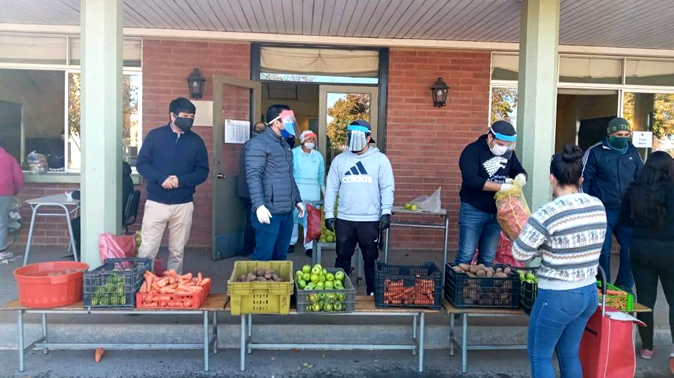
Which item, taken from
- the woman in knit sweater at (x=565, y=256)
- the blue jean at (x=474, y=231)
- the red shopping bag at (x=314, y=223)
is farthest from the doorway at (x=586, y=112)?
the woman in knit sweater at (x=565, y=256)

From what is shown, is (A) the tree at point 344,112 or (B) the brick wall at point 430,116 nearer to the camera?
(B) the brick wall at point 430,116

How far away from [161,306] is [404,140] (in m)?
4.84

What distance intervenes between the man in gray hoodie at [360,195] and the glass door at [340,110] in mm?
3329

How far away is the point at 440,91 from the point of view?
304 inches

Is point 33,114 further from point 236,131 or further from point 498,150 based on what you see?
point 498,150

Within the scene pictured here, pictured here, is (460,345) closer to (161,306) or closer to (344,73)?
(161,306)

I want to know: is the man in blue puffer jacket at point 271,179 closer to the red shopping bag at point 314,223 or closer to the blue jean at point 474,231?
the red shopping bag at point 314,223

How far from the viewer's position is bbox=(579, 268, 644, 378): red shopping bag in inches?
131

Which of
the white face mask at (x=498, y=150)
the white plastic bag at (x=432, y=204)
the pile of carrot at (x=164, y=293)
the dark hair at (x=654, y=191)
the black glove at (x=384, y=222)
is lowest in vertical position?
the pile of carrot at (x=164, y=293)

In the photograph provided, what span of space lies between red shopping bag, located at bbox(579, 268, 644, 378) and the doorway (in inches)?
222

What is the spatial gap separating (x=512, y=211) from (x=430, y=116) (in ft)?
12.7

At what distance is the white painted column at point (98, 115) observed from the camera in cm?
477

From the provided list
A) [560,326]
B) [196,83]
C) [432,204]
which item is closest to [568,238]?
[560,326]

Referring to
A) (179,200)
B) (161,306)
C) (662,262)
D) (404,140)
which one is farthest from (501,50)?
(161,306)
